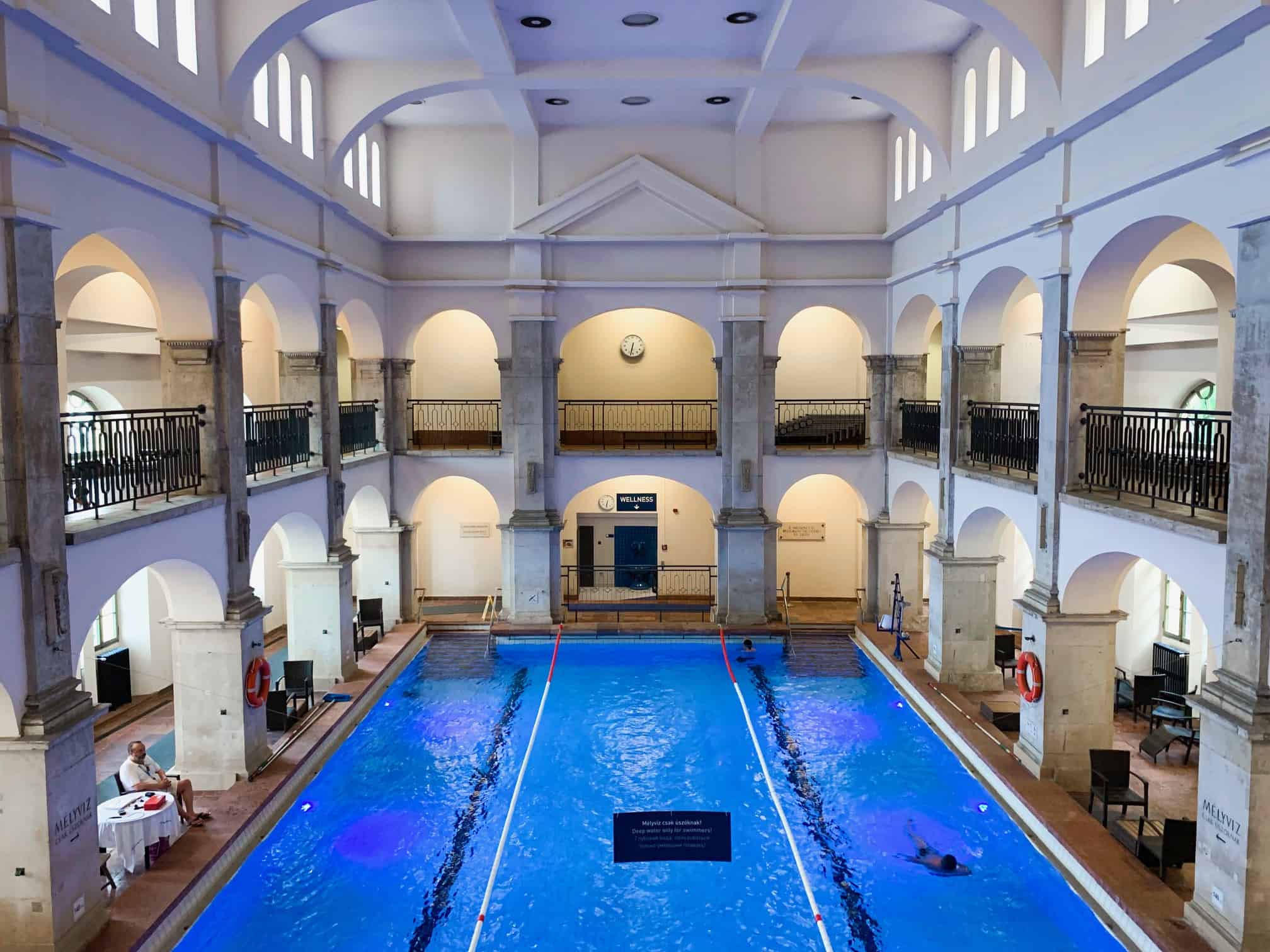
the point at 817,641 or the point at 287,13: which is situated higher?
the point at 287,13

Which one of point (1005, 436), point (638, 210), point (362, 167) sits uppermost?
point (362, 167)

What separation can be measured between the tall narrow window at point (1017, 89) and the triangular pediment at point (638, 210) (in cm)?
752

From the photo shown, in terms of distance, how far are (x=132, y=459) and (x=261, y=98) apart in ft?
20.4

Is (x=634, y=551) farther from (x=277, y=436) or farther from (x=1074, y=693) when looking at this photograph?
(x=1074, y=693)

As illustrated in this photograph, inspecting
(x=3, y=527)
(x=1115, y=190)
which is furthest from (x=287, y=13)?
(x=1115, y=190)

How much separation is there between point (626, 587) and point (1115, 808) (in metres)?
14.6

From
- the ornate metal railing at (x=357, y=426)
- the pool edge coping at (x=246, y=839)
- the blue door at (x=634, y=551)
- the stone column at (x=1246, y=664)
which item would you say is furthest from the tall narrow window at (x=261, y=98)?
the blue door at (x=634, y=551)

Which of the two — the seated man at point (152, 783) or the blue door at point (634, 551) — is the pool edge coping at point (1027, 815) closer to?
the blue door at point (634, 551)

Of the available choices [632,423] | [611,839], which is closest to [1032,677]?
[611,839]

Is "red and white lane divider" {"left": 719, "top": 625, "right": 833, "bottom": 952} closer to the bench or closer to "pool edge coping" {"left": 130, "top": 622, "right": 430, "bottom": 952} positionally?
the bench

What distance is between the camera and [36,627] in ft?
29.0

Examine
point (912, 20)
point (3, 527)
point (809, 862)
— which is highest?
point (912, 20)

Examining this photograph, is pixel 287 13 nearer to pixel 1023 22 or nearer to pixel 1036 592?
pixel 1023 22

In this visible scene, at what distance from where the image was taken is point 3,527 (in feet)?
28.2
